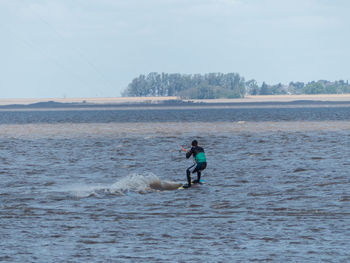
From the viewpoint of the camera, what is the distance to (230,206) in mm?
22781

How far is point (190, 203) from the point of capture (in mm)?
23719

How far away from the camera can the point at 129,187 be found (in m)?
27.6

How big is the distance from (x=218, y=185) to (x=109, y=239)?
37.4 feet

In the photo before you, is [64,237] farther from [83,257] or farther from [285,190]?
[285,190]

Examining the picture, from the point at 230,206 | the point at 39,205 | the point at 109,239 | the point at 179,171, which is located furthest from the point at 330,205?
the point at 179,171

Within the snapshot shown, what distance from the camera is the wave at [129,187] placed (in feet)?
87.6

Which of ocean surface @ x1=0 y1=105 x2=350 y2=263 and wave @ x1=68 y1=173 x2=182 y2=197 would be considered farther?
wave @ x1=68 y1=173 x2=182 y2=197

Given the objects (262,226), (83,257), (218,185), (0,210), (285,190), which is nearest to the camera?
(83,257)

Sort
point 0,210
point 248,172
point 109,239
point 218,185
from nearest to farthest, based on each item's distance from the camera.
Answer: point 109,239 < point 0,210 < point 218,185 < point 248,172

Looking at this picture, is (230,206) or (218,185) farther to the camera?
(218,185)

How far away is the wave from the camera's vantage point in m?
26.7

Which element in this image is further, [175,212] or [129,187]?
[129,187]

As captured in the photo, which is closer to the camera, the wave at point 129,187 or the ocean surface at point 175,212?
the ocean surface at point 175,212

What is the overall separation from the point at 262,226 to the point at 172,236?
2.74 metres
